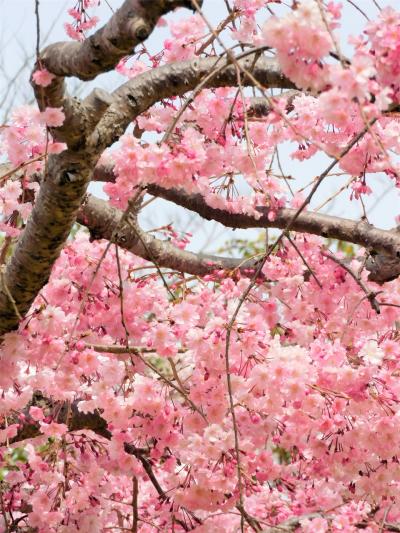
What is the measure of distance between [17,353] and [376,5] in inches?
65.3

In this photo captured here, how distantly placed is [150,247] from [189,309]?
3.25 ft

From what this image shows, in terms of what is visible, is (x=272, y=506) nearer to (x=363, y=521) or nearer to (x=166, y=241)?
(x=363, y=521)

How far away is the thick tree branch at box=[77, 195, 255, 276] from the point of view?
3.99m

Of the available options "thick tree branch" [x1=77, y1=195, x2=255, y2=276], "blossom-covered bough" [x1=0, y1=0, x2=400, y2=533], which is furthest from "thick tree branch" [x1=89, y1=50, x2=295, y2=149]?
"thick tree branch" [x1=77, y1=195, x2=255, y2=276]

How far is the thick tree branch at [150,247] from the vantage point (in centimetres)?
399

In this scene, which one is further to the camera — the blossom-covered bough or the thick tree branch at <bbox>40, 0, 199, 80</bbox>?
the blossom-covered bough

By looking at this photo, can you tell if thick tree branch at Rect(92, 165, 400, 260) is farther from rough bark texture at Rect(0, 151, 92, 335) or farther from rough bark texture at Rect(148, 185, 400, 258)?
rough bark texture at Rect(0, 151, 92, 335)

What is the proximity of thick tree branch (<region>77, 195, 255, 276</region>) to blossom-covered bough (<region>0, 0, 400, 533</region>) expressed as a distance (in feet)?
0.04

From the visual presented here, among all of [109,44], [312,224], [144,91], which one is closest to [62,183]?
[144,91]

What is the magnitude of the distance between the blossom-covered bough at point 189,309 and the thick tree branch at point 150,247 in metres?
0.01

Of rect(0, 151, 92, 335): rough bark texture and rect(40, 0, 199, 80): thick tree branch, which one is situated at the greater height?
rect(40, 0, 199, 80): thick tree branch

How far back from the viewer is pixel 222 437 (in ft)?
10.7

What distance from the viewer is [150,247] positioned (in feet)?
14.0

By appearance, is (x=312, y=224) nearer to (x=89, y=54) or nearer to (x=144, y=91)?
(x=144, y=91)
